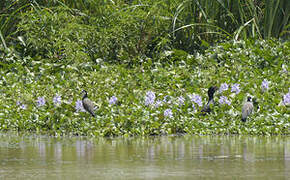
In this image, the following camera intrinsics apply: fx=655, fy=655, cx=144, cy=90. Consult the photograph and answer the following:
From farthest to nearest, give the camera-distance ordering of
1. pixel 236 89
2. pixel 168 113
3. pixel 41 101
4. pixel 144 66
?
pixel 144 66
pixel 236 89
pixel 41 101
pixel 168 113

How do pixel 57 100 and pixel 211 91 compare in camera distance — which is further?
pixel 57 100

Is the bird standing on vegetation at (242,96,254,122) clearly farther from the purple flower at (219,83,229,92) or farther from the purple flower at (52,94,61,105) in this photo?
the purple flower at (52,94,61,105)

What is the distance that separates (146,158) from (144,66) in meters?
6.78

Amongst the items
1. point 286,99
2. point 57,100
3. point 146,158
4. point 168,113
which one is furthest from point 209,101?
point 146,158

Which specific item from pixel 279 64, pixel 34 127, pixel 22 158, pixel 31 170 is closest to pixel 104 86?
pixel 34 127

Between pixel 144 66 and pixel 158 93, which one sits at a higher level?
pixel 144 66

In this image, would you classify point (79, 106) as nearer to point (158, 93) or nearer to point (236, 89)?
point (158, 93)

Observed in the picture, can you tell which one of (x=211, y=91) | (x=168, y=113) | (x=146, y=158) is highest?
(x=211, y=91)

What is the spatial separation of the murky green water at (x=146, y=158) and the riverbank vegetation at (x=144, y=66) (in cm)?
67

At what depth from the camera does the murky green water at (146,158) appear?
16.6 ft

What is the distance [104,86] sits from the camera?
11.1m

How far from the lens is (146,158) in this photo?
606 centimetres

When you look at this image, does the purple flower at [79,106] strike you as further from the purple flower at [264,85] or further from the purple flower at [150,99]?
the purple flower at [264,85]

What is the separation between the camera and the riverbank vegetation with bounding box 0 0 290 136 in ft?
28.7
